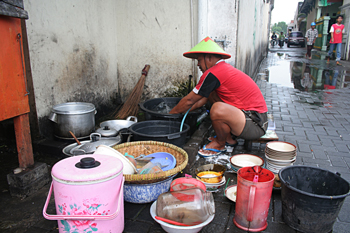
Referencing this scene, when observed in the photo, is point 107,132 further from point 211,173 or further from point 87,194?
point 87,194

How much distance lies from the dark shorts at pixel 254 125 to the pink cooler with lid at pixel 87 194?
202 centimetres

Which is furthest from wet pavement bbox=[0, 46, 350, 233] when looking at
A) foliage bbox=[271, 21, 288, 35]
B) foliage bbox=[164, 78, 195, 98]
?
foliage bbox=[271, 21, 288, 35]

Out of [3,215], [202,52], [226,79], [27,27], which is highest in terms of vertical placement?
[27,27]

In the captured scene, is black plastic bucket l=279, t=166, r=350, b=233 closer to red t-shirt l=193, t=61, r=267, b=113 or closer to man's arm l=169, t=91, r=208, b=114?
red t-shirt l=193, t=61, r=267, b=113

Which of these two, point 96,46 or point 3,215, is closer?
point 3,215

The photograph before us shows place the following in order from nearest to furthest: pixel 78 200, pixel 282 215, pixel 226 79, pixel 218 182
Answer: pixel 78 200
pixel 282 215
pixel 218 182
pixel 226 79

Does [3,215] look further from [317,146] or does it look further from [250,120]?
[317,146]

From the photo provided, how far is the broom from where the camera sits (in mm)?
5062

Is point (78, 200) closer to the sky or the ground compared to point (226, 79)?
closer to the ground

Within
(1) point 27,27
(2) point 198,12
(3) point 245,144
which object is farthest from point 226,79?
(1) point 27,27

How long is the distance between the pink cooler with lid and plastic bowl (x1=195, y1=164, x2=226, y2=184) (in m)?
1.07

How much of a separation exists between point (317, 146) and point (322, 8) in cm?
2849

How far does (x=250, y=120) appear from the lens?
3391 mm

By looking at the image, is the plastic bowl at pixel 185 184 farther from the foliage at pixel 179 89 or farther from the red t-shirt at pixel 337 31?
the red t-shirt at pixel 337 31
